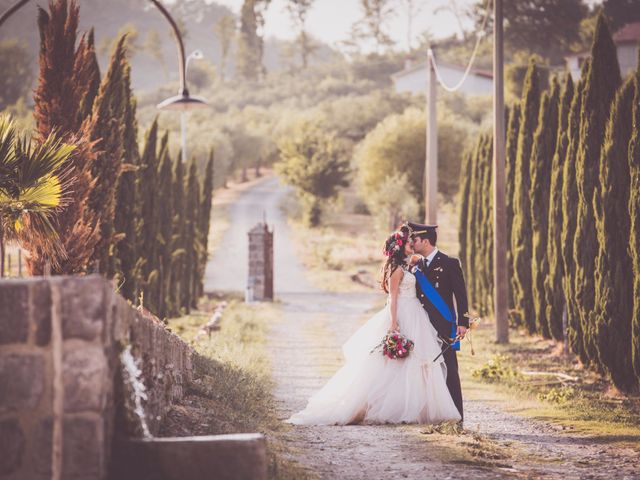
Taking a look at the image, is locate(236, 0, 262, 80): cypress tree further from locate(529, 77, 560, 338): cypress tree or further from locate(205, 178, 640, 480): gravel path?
locate(205, 178, 640, 480): gravel path

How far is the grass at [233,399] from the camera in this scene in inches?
270

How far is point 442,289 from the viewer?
945 cm

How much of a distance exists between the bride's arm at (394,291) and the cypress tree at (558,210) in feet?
21.5

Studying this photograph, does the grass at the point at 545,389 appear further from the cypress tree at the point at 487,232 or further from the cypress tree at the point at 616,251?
the cypress tree at the point at 487,232

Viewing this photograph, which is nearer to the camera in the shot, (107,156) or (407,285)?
(407,285)

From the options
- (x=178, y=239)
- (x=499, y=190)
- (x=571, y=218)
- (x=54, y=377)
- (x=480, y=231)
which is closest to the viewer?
(x=54, y=377)

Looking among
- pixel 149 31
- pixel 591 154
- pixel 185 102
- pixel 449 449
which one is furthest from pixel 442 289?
pixel 149 31

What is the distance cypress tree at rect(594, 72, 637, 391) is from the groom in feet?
11.9

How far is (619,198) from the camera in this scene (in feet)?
40.4

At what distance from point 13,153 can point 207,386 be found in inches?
129

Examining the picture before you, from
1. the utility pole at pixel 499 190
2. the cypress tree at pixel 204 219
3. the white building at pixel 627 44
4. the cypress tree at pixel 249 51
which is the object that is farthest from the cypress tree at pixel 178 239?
the cypress tree at pixel 249 51

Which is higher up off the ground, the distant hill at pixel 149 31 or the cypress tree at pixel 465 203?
the distant hill at pixel 149 31

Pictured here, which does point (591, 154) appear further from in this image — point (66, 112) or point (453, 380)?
point (66, 112)

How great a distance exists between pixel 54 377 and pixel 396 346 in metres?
4.93
